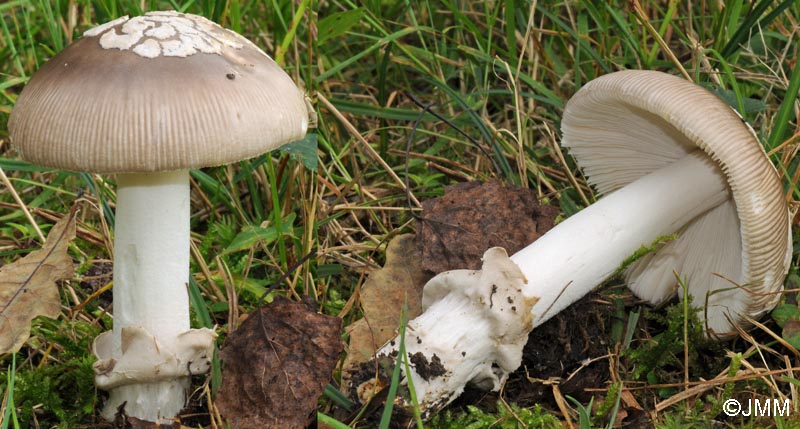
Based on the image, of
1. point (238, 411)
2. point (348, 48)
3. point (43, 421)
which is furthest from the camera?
point (348, 48)

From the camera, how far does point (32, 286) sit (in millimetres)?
2797

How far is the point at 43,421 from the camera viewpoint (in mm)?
2654

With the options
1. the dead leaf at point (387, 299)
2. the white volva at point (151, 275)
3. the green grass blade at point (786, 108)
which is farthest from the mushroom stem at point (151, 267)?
the green grass blade at point (786, 108)

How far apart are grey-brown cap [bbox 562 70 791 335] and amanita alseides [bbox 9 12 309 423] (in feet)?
4.15

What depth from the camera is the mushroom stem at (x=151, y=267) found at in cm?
239

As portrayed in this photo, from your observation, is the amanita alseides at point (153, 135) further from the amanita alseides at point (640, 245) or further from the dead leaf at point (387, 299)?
the amanita alseides at point (640, 245)

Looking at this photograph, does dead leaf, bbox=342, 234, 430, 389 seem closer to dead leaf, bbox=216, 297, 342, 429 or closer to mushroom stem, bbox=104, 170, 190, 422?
dead leaf, bbox=216, 297, 342, 429

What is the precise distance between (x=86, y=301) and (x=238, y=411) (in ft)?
2.92

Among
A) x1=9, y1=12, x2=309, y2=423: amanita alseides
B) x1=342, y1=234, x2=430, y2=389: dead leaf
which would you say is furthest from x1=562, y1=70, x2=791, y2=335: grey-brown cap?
x1=9, y1=12, x2=309, y2=423: amanita alseides

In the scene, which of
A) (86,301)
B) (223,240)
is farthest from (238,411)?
(223,240)

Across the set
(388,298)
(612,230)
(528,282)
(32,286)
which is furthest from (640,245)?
(32,286)

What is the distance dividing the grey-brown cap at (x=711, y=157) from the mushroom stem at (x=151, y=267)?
157cm

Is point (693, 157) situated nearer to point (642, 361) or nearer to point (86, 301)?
point (642, 361)

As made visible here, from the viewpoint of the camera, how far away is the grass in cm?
279
